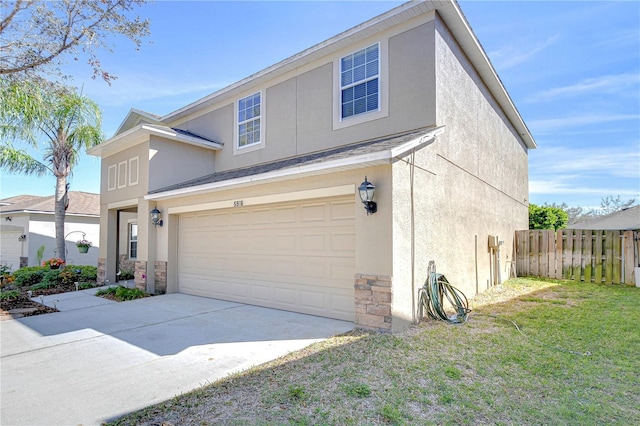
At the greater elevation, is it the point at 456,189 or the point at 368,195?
the point at 456,189

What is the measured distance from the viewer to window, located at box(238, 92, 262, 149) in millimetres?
10867

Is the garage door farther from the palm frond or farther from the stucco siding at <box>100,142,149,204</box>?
the palm frond

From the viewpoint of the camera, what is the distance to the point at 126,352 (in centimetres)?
514

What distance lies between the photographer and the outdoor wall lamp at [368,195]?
5828mm

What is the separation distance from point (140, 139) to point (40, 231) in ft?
41.3

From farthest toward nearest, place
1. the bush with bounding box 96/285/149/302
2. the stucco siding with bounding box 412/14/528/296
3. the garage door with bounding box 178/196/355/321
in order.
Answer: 1. the bush with bounding box 96/285/149/302
2. the stucco siding with bounding box 412/14/528/296
3. the garage door with bounding box 178/196/355/321

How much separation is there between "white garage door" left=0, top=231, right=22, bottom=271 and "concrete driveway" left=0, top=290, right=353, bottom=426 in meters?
14.8

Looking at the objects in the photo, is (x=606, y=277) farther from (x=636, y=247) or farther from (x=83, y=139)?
(x=83, y=139)

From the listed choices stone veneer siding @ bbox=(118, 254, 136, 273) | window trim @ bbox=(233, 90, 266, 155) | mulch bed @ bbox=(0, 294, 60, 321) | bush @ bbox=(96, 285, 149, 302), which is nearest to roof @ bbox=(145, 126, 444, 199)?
window trim @ bbox=(233, 90, 266, 155)

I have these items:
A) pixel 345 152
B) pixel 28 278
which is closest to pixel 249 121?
pixel 345 152

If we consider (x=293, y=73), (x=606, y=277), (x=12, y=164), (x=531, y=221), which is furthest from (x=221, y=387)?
(x=531, y=221)

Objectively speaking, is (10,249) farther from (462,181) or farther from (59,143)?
(462,181)

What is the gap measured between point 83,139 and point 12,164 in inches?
172

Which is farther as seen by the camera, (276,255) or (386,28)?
(276,255)
